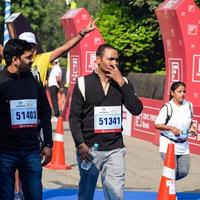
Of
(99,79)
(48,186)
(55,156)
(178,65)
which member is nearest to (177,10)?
(178,65)

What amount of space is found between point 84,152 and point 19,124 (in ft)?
2.36

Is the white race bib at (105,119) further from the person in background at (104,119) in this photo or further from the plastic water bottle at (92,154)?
the plastic water bottle at (92,154)

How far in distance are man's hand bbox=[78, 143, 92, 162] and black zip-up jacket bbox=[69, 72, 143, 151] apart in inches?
5.2

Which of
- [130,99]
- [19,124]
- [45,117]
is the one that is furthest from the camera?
[130,99]

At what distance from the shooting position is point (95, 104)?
23.8ft

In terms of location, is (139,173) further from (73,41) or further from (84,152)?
(84,152)

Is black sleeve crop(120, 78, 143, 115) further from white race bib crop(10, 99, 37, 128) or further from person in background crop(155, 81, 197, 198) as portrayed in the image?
person in background crop(155, 81, 197, 198)

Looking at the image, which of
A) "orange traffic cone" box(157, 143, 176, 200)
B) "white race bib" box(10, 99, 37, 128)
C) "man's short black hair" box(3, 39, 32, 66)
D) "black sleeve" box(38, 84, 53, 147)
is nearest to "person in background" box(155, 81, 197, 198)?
"orange traffic cone" box(157, 143, 176, 200)

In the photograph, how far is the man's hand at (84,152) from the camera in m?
7.05

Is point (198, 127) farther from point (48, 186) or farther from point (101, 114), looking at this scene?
point (101, 114)

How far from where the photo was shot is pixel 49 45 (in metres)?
66.6

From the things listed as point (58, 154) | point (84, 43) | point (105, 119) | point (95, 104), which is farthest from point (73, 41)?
point (84, 43)

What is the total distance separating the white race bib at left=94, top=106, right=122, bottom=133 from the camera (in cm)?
722

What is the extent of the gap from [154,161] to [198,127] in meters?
1.53
